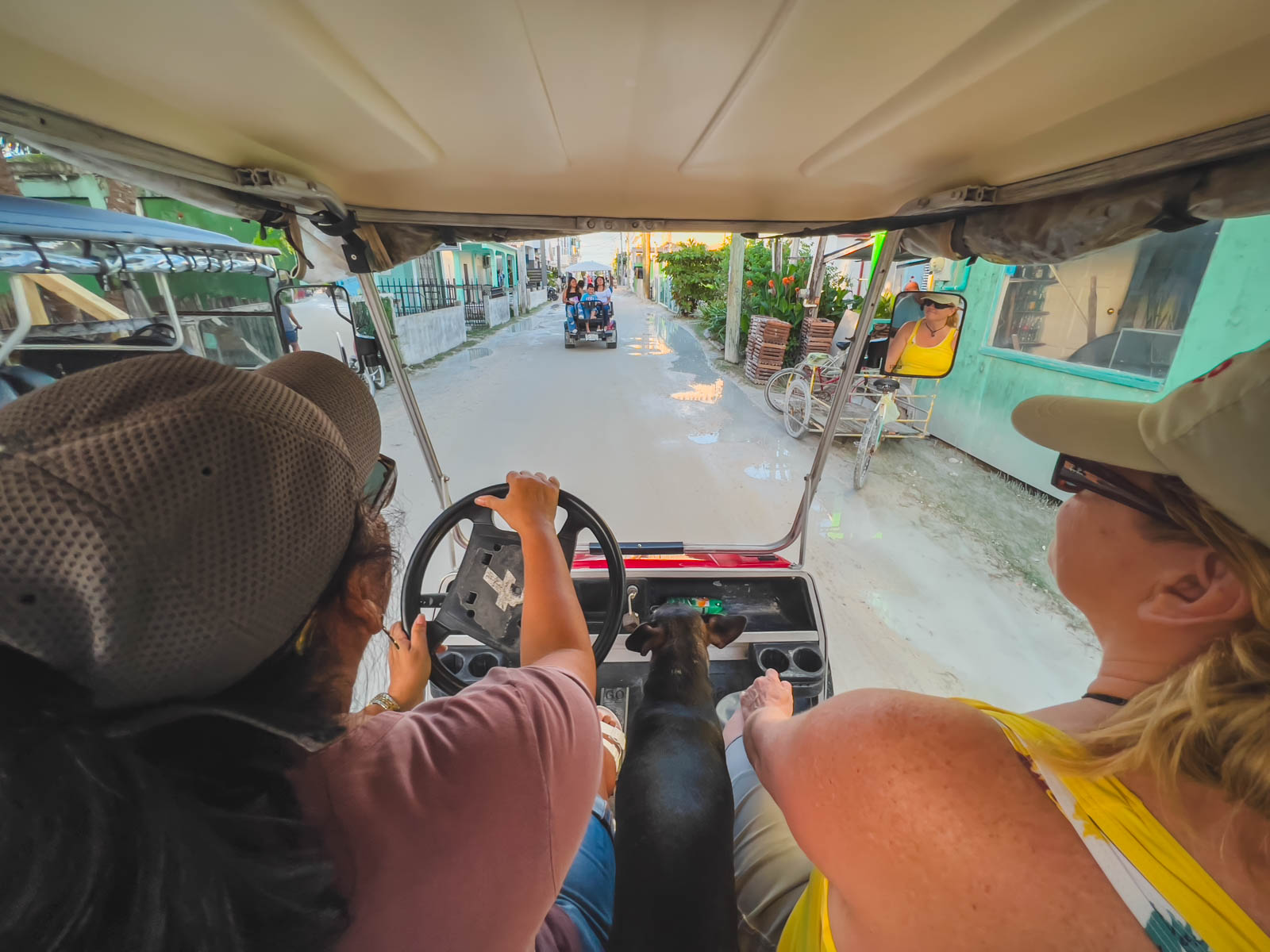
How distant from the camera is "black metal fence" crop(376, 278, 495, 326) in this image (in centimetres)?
1184

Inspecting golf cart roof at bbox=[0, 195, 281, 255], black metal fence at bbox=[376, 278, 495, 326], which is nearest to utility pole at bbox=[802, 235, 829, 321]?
golf cart roof at bbox=[0, 195, 281, 255]

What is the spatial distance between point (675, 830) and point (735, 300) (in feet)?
36.8

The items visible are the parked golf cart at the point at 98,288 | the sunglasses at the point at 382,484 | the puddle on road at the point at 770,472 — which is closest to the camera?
the sunglasses at the point at 382,484

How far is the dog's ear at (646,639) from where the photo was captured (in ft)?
6.05

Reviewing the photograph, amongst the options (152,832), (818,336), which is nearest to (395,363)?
(152,832)

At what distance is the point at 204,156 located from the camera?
1.29 metres

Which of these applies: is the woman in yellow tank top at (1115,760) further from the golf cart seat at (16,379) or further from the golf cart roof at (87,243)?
the golf cart seat at (16,379)

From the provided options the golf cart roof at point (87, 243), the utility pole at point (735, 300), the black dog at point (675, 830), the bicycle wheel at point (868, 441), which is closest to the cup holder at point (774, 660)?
the black dog at point (675, 830)

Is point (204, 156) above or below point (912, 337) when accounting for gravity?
above

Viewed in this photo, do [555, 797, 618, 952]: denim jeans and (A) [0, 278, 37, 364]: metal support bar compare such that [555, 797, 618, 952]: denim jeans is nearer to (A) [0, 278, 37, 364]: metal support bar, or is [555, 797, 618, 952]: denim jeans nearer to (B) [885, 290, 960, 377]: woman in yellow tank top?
(B) [885, 290, 960, 377]: woman in yellow tank top

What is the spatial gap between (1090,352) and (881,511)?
3.05 m

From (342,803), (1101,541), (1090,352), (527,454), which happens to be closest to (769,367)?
(1090,352)

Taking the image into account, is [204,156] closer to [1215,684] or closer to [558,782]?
[558,782]

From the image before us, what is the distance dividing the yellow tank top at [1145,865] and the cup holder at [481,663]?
188 cm
